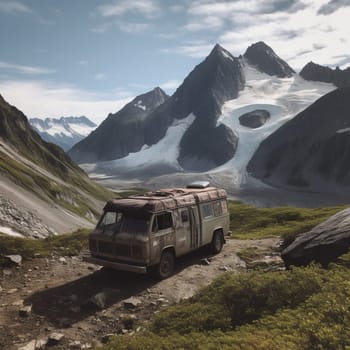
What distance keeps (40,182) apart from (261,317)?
76.2 meters

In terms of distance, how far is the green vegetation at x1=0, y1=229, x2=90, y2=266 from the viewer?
18922 mm

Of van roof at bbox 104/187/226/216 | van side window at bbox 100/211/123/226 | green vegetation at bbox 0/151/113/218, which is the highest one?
van roof at bbox 104/187/226/216

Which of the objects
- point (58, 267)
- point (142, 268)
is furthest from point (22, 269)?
point (142, 268)

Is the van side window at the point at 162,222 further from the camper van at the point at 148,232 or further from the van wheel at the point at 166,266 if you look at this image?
the van wheel at the point at 166,266

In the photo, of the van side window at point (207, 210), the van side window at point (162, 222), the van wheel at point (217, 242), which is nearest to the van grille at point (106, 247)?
the van side window at point (162, 222)

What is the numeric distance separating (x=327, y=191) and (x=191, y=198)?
17365cm

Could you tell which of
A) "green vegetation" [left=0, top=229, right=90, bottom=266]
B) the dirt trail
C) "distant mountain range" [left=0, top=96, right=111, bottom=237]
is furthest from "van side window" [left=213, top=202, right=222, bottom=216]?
"distant mountain range" [left=0, top=96, right=111, bottom=237]

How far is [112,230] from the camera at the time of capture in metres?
16.7

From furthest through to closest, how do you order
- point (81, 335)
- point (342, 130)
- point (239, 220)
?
1. point (342, 130)
2. point (239, 220)
3. point (81, 335)

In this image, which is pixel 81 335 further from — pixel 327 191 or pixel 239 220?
pixel 327 191

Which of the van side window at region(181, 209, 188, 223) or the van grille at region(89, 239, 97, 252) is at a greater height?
the van side window at region(181, 209, 188, 223)

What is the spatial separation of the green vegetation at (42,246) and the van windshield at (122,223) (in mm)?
3981

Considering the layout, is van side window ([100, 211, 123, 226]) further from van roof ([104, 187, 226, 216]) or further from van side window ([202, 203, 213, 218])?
van side window ([202, 203, 213, 218])

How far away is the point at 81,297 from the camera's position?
14.8 metres
